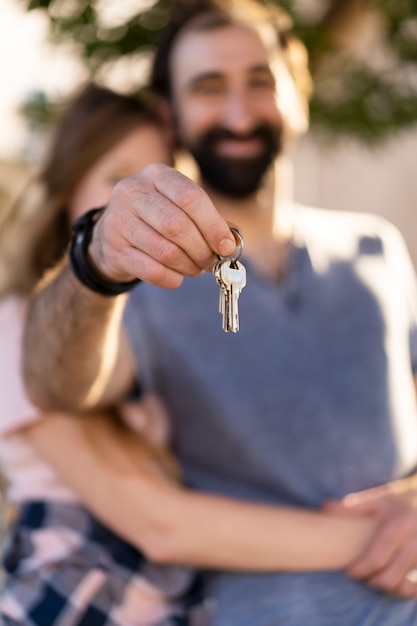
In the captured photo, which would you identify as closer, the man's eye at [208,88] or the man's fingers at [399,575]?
the man's fingers at [399,575]

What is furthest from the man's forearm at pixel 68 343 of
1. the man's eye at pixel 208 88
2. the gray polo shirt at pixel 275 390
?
the man's eye at pixel 208 88

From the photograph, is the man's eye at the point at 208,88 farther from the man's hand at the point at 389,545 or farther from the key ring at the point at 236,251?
the key ring at the point at 236,251

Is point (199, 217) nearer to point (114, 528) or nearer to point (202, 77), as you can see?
point (114, 528)

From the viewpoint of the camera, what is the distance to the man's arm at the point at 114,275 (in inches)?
37.3

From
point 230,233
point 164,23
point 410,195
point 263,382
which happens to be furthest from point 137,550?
point 410,195

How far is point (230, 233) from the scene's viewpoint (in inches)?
37.4

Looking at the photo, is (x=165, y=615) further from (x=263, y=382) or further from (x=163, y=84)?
(x=163, y=84)

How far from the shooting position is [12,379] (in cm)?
162

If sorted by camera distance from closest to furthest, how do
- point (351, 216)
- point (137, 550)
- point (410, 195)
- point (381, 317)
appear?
1. point (137, 550)
2. point (381, 317)
3. point (351, 216)
4. point (410, 195)

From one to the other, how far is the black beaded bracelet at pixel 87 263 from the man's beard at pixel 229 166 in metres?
0.82

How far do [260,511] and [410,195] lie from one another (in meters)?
5.91

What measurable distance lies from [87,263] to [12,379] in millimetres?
504

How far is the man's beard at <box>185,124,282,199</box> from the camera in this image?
1998 mm

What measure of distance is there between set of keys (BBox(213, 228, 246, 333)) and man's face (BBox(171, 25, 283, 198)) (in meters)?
1.09
